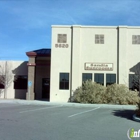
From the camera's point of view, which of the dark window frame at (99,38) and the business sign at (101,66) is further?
the dark window frame at (99,38)

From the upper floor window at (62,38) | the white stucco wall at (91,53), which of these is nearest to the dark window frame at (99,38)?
the white stucco wall at (91,53)

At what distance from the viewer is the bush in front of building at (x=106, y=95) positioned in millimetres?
25141

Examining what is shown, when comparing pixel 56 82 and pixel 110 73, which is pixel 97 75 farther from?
pixel 56 82

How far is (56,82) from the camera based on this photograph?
89.8ft

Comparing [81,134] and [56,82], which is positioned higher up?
[56,82]

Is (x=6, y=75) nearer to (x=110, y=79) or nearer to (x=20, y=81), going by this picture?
(x=20, y=81)

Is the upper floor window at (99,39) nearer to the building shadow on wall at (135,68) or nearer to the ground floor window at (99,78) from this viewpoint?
the ground floor window at (99,78)

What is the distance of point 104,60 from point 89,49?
6.56ft

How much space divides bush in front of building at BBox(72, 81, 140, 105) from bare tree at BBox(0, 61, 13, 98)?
32.6 ft

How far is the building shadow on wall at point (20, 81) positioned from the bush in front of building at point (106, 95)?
29.0ft

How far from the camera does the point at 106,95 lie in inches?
1006

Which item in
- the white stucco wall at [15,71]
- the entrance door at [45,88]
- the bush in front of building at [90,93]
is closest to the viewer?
the bush in front of building at [90,93]

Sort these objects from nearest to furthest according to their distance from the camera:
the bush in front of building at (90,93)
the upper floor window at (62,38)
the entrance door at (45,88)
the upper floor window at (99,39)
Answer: the bush in front of building at (90,93)
the upper floor window at (99,39)
the upper floor window at (62,38)
the entrance door at (45,88)

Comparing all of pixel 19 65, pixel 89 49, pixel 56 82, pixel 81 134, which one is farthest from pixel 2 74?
pixel 81 134
